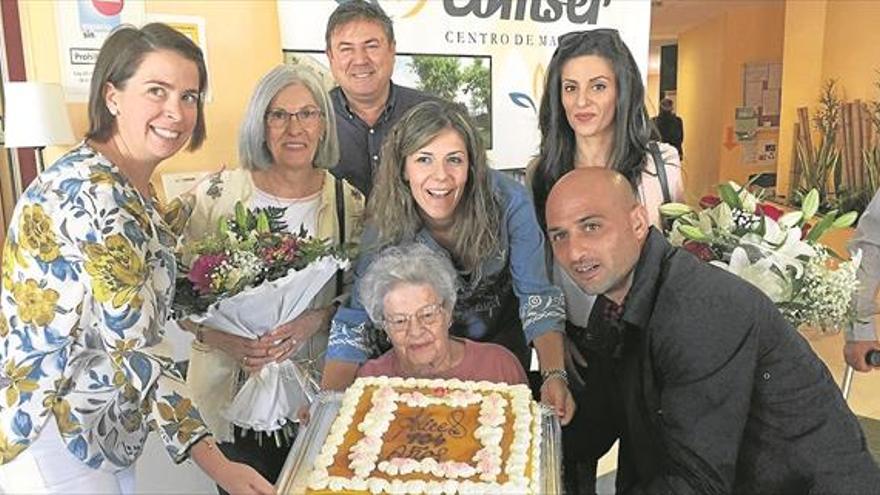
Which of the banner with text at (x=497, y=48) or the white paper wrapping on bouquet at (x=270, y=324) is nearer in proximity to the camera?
the white paper wrapping on bouquet at (x=270, y=324)

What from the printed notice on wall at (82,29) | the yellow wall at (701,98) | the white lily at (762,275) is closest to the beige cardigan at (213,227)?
the white lily at (762,275)

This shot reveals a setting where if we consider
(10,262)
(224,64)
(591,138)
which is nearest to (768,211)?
(591,138)

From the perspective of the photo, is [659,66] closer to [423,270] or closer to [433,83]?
[433,83]

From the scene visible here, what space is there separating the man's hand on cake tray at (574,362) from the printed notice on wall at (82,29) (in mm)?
2842

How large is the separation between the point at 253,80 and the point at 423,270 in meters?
2.61

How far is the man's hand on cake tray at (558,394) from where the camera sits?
5.71 feet

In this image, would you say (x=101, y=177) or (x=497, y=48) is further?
(x=497, y=48)

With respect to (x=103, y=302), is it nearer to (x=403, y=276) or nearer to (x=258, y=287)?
(x=258, y=287)

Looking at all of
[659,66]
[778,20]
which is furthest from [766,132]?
[659,66]

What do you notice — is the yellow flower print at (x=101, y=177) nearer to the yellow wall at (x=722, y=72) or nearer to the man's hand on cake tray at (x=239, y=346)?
the man's hand on cake tray at (x=239, y=346)

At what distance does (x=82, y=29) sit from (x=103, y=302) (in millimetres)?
2933

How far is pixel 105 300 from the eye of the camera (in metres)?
1.29

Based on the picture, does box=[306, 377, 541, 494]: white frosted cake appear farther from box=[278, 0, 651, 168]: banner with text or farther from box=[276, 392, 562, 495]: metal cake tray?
box=[278, 0, 651, 168]: banner with text

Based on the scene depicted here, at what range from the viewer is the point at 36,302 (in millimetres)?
1307
